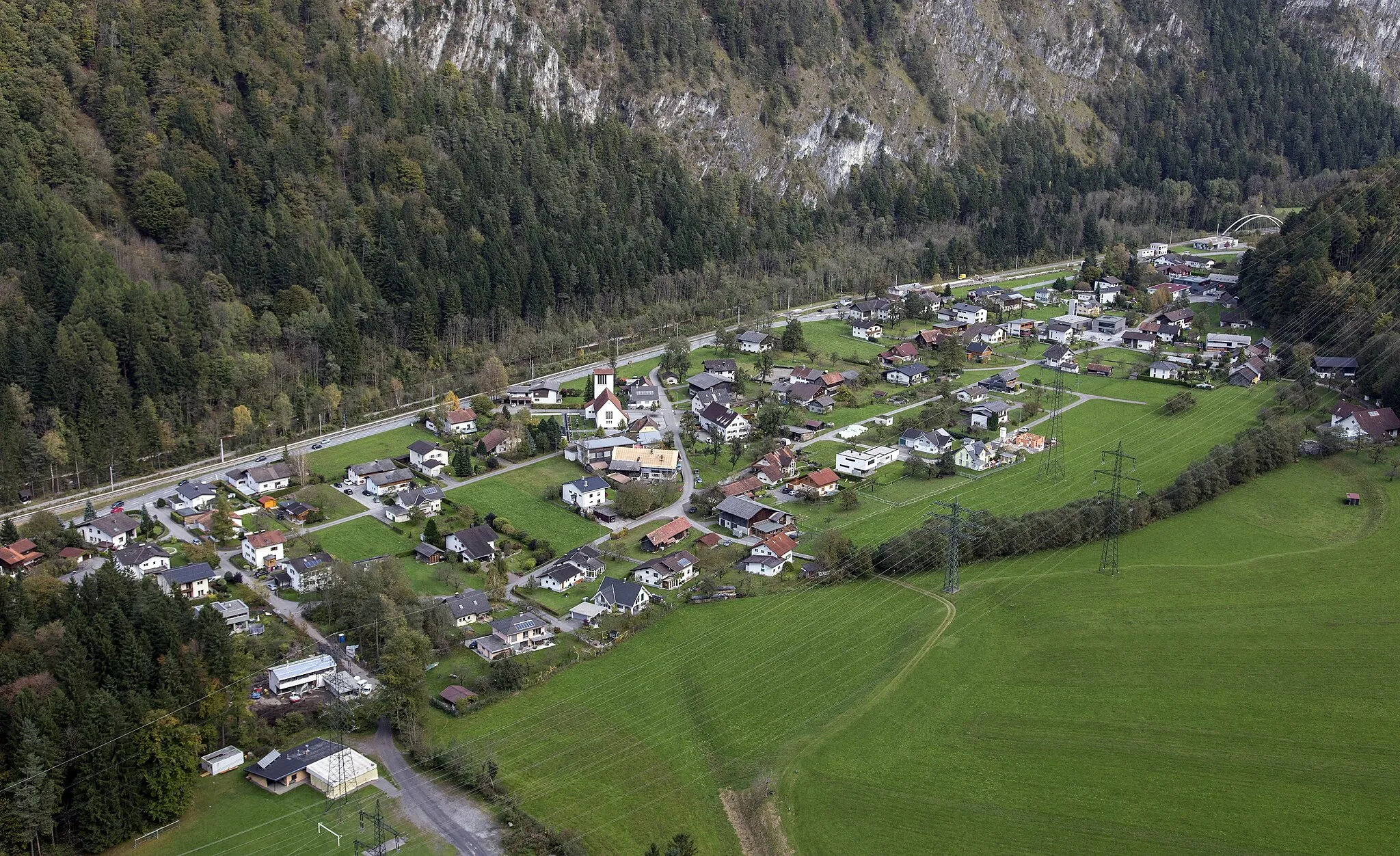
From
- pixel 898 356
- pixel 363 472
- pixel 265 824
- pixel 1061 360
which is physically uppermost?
pixel 363 472

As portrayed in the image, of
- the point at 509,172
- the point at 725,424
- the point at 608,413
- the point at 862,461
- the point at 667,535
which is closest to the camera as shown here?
the point at 667,535

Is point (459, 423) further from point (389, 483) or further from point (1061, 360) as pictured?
point (1061, 360)

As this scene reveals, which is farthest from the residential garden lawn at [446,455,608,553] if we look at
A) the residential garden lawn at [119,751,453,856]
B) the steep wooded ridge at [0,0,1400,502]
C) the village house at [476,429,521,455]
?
the residential garden lawn at [119,751,453,856]

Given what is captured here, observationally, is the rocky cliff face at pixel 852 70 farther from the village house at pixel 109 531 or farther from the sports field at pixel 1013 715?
the sports field at pixel 1013 715

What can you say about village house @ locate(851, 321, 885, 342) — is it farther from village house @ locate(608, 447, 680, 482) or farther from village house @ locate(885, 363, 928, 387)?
village house @ locate(608, 447, 680, 482)

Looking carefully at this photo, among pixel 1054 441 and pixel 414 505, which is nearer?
pixel 414 505

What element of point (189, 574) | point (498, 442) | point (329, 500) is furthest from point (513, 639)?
point (498, 442)
